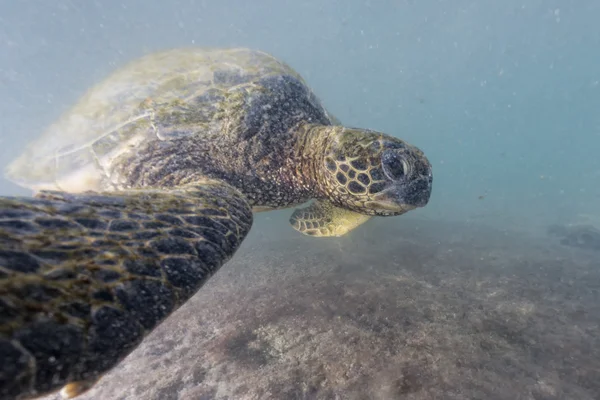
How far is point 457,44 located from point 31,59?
66071mm

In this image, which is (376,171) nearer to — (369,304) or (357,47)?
(369,304)

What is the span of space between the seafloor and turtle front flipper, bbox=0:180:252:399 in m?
1.88

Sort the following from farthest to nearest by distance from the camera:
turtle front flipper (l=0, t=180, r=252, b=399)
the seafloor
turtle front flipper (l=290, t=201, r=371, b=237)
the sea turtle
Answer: turtle front flipper (l=290, t=201, r=371, b=237)
the seafloor
the sea turtle
turtle front flipper (l=0, t=180, r=252, b=399)

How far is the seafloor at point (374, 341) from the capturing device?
9.24 ft

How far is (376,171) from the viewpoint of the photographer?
304 centimetres

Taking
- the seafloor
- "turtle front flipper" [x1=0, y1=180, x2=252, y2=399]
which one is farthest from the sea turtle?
the seafloor

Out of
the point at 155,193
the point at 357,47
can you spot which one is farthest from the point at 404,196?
the point at 357,47

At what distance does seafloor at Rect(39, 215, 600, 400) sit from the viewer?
2816 millimetres

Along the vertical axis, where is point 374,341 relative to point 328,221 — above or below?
Result: below

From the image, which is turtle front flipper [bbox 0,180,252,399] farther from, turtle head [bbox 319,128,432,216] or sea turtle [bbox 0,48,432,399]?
turtle head [bbox 319,128,432,216]

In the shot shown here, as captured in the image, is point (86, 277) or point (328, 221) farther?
point (328, 221)

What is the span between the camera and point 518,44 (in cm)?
5991

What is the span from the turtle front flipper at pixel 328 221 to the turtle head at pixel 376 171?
141cm

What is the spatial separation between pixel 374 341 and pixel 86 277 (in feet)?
9.90
